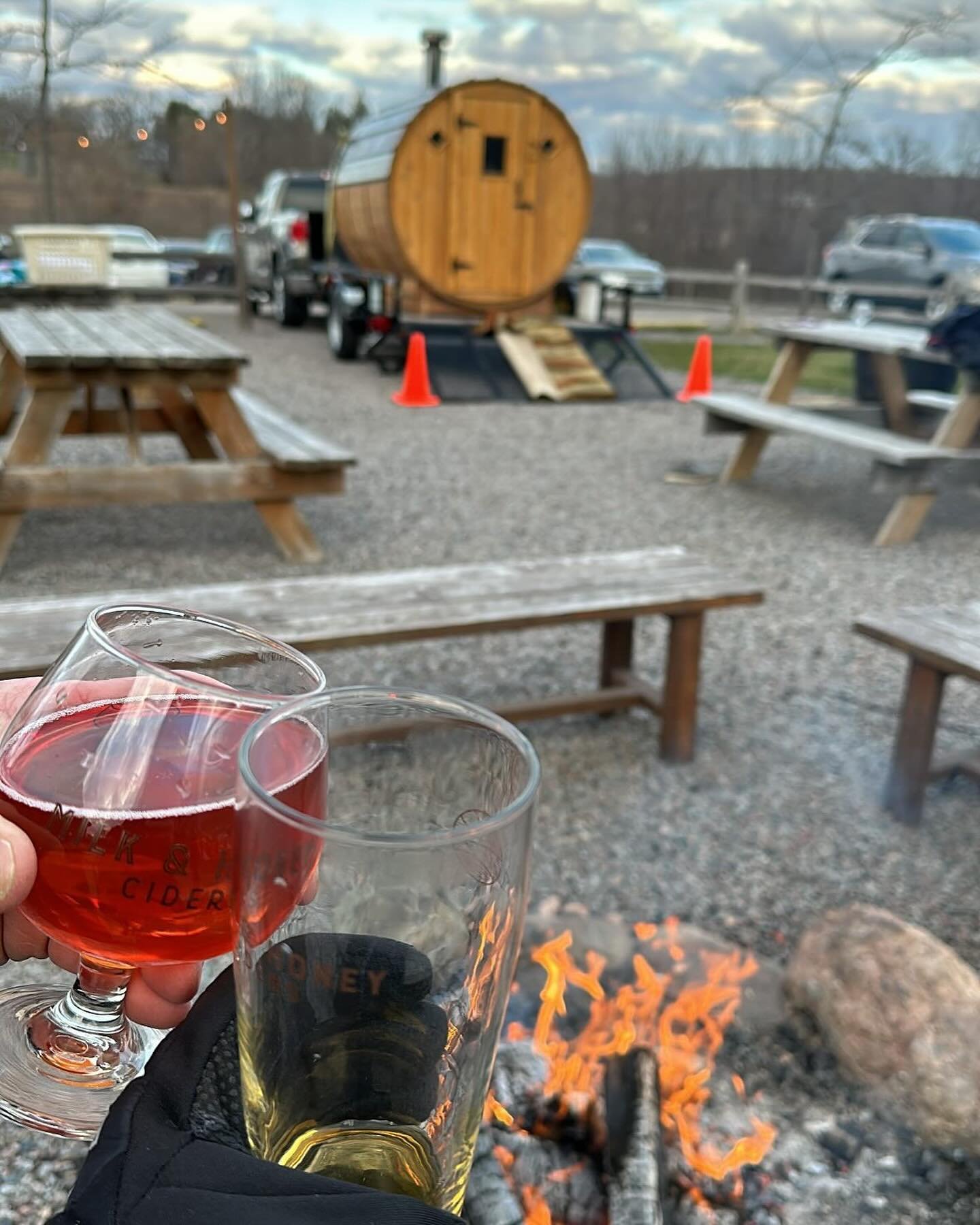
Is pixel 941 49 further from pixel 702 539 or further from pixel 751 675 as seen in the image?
pixel 751 675

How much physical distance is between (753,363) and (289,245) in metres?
6.55

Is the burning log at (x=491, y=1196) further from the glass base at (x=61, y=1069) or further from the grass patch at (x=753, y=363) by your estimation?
the grass patch at (x=753, y=363)

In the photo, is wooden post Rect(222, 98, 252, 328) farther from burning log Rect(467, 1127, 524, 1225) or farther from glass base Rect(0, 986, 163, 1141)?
glass base Rect(0, 986, 163, 1141)

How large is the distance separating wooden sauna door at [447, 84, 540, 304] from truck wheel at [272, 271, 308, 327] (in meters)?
4.82

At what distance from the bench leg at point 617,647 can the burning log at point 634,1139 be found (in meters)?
1.91

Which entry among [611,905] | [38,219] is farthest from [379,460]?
[38,219]

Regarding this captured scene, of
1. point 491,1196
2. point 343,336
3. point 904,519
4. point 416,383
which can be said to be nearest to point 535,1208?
point 491,1196

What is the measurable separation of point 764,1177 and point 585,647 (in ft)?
8.51

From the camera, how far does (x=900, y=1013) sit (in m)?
1.97

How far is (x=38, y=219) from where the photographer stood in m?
22.1

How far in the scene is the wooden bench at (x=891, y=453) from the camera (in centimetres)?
564

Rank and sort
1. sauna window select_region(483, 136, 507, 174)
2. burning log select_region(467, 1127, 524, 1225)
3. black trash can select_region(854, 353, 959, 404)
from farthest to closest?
sauna window select_region(483, 136, 507, 174) < black trash can select_region(854, 353, 959, 404) < burning log select_region(467, 1127, 524, 1225)

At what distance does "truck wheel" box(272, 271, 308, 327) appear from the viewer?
604 inches

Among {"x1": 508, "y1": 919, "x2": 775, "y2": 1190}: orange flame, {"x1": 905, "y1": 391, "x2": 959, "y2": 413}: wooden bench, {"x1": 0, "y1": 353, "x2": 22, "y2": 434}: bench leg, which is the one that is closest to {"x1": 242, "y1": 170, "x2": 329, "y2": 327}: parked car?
{"x1": 0, "y1": 353, "x2": 22, "y2": 434}: bench leg
